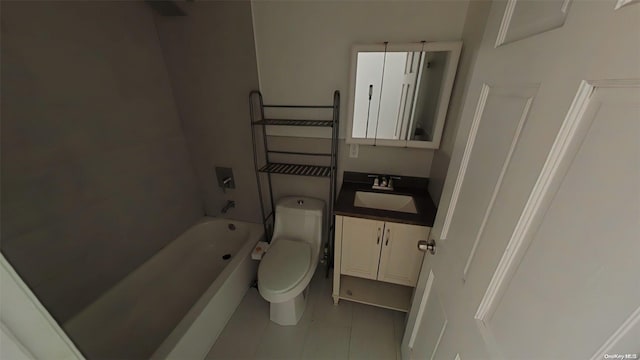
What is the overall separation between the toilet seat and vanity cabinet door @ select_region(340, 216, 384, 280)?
11.4 inches

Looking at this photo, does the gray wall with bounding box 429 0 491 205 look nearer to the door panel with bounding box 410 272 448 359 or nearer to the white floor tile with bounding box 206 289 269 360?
the door panel with bounding box 410 272 448 359

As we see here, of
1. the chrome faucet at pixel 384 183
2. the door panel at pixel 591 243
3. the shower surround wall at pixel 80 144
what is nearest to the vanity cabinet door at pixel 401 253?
the chrome faucet at pixel 384 183

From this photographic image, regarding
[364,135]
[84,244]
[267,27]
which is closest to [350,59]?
[364,135]

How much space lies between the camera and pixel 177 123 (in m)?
1.83

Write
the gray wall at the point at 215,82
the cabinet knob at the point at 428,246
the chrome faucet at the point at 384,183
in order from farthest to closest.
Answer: the chrome faucet at the point at 384,183, the gray wall at the point at 215,82, the cabinet knob at the point at 428,246

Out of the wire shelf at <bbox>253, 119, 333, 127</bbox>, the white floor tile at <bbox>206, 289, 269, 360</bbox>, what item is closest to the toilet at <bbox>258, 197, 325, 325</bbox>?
the white floor tile at <bbox>206, 289, 269, 360</bbox>

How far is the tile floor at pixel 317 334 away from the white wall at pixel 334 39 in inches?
42.3

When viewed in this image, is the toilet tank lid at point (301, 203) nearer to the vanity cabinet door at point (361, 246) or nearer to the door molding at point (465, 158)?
the vanity cabinet door at point (361, 246)

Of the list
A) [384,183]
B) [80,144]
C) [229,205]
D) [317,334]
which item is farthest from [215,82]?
[317,334]

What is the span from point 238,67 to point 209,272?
169 cm

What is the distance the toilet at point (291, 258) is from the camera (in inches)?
54.9

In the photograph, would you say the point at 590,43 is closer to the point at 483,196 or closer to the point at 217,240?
the point at 483,196

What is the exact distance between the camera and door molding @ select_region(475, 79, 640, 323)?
0.34m

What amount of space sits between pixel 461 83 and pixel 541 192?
1.02 m
